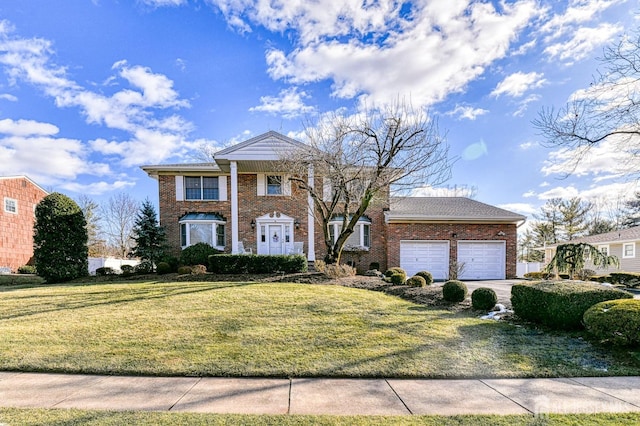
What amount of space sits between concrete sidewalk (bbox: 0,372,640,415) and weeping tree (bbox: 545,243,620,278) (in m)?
7.35

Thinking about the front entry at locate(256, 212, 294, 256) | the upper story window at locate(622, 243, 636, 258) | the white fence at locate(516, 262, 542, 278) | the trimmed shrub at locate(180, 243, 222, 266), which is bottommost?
the white fence at locate(516, 262, 542, 278)

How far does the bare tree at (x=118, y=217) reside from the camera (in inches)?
1312

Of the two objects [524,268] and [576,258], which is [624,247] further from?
[576,258]

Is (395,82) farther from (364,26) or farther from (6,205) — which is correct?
(6,205)

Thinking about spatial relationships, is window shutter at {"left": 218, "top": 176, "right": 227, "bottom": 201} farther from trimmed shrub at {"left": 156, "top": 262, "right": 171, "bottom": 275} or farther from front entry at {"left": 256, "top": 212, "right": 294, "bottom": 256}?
trimmed shrub at {"left": 156, "top": 262, "right": 171, "bottom": 275}

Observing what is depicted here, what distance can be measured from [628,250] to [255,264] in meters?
24.7

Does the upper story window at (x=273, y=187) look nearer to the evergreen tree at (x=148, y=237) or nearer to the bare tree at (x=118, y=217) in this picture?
the evergreen tree at (x=148, y=237)

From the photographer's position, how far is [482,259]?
1700cm

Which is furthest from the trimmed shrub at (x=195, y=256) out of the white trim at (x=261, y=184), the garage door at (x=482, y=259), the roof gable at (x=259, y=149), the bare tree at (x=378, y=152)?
the garage door at (x=482, y=259)

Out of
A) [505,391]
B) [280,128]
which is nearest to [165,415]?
[505,391]

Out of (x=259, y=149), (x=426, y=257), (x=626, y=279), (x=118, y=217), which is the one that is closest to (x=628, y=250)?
(x=626, y=279)

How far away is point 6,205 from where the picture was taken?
61.3 ft

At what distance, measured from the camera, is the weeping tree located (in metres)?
Answer: 10.2

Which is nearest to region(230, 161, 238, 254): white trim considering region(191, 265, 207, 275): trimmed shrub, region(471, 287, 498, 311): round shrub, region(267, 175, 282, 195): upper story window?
region(267, 175, 282, 195): upper story window
